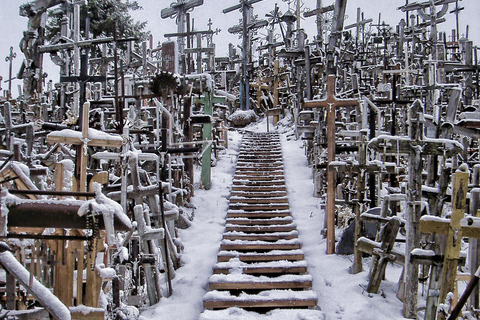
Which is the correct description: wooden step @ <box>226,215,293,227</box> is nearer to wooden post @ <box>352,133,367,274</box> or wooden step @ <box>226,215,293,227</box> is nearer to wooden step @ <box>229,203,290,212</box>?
wooden step @ <box>229,203,290,212</box>

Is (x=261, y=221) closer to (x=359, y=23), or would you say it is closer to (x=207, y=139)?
(x=207, y=139)

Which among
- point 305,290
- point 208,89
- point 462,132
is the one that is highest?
point 208,89

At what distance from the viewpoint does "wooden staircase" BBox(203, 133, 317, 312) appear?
23.5 ft

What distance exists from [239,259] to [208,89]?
541 centimetres

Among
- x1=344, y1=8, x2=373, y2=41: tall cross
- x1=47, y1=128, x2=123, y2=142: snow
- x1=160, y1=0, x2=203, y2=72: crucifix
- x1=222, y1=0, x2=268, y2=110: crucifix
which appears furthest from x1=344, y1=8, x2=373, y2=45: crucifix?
x1=47, y1=128, x2=123, y2=142: snow

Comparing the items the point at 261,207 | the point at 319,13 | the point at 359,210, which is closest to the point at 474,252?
the point at 359,210

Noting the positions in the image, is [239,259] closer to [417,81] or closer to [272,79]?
[417,81]

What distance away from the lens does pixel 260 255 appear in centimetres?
870

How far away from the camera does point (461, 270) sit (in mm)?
6469

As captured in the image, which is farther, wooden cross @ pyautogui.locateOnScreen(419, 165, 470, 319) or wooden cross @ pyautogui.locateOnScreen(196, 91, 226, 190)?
wooden cross @ pyautogui.locateOnScreen(196, 91, 226, 190)

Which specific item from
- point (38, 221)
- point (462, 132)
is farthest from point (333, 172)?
point (38, 221)

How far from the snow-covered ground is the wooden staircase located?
205 millimetres

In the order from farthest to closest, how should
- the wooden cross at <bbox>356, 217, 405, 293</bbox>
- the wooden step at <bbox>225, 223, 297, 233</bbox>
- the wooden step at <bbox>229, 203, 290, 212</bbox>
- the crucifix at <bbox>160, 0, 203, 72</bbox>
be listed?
the crucifix at <bbox>160, 0, 203, 72</bbox> < the wooden step at <bbox>229, 203, 290, 212</bbox> < the wooden step at <bbox>225, 223, 297, 233</bbox> < the wooden cross at <bbox>356, 217, 405, 293</bbox>

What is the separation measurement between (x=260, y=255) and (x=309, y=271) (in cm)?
98
